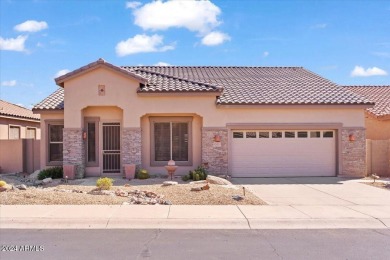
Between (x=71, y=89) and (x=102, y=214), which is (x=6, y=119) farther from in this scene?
(x=102, y=214)

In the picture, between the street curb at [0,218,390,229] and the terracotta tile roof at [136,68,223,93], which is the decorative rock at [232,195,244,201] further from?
the terracotta tile roof at [136,68,223,93]

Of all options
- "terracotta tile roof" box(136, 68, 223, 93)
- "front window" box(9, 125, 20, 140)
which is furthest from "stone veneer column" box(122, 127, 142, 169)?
"front window" box(9, 125, 20, 140)

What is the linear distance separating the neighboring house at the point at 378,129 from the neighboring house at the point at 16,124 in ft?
67.0

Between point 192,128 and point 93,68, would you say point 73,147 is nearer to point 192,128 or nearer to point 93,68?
point 93,68

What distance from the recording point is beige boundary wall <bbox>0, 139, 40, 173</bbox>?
19.2 m

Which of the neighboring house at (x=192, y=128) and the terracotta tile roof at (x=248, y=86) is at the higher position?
the terracotta tile roof at (x=248, y=86)

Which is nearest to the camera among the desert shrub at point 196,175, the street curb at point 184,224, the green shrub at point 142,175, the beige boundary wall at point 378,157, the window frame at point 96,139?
the street curb at point 184,224

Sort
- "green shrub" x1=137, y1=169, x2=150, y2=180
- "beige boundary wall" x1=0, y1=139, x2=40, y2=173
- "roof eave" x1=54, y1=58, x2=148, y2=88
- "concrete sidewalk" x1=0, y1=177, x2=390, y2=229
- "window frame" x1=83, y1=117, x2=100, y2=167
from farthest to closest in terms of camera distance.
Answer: "beige boundary wall" x1=0, y1=139, x2=40, y2=173 → "window frame" x1=83, y1=117, x2=100, y2=167 → "roof eave" x1=54, y1=58, x2=148, y2=88 → "green shrub" x1=137, y1=169, x2=150, y2=180 → "concrete sidewalk" x1=0, y1=177, x2=390, y2=229

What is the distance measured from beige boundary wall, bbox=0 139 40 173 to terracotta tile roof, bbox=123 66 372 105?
6.68m

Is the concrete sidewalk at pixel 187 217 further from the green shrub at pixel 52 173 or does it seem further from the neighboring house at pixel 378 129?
the neighboring house at pixel 378 129

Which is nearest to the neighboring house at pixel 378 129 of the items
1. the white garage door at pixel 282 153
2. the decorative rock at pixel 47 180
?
the white garage door at pixel 282 153

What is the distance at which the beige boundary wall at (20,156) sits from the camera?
19250 millimetres

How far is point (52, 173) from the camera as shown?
16922mm
